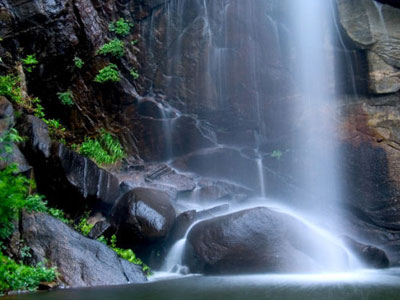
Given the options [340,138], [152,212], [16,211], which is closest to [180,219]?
[152,212]

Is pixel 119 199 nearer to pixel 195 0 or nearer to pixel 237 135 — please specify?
pixel 237 135

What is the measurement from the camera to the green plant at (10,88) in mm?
10912

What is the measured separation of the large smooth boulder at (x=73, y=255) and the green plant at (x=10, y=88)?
4356mm

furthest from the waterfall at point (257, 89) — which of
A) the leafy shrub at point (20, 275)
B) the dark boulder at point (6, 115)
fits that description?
the leafy shrub at point (20, 275)

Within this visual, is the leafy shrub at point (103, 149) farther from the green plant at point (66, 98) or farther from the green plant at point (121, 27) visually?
the green plant at point (121, 27)

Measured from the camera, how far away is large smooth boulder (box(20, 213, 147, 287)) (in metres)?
7.45

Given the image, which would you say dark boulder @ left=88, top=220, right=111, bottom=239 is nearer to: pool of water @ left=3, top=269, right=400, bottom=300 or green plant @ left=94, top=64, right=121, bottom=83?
pool of water @ left=3, top=269, right=400, bottom=300

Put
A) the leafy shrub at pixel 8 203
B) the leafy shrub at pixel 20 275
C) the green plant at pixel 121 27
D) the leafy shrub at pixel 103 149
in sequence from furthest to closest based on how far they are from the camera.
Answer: the green plant at pixel 121 27 → the leafy shrub at pixel 103 149 → the leafy shrub at pixel 8 203 → the leafy shrub at pixel 20 275

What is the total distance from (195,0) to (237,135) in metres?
5.38

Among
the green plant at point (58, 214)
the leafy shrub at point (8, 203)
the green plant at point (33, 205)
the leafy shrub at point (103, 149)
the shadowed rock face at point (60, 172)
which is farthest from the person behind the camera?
the leafy shrub at point (103, 149)

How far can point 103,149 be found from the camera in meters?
13.7

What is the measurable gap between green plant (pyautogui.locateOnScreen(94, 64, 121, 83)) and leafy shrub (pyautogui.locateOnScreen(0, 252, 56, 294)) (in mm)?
8343

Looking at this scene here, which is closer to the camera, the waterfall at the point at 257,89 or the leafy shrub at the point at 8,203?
the leafy shrub at the point at 8,203

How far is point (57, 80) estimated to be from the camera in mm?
13961
